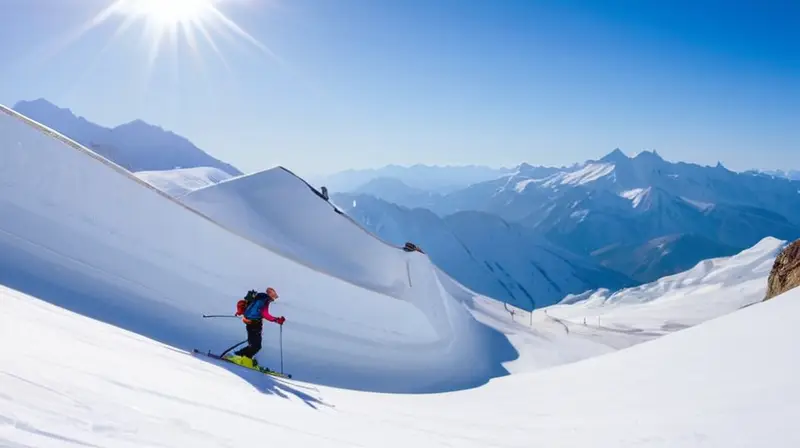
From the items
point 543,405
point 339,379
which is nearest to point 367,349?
point 339,379

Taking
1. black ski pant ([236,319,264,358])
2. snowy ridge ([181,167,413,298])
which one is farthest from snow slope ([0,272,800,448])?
snowy ridge ([181,167,413,298])

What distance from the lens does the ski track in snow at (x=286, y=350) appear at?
446 centimetres

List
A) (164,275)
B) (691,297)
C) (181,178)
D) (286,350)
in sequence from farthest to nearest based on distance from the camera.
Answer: (691,297) → (181,178) → (286,350) → (164,275)

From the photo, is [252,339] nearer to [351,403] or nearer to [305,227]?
→ [351,403]

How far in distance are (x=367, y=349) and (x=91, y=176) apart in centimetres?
1000

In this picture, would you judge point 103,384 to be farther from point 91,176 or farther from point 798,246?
point 798,246

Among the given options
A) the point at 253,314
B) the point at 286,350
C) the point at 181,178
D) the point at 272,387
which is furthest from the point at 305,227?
the point at 181,178

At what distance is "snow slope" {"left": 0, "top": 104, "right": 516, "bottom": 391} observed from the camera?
1038cm

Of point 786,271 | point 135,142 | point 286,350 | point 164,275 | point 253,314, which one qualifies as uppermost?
point 135,142

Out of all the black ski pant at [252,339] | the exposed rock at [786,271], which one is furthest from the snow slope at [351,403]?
the exposed rock at [786,271]

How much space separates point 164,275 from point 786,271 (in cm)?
2129

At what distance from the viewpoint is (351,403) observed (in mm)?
8422

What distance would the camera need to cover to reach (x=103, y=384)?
173 inches

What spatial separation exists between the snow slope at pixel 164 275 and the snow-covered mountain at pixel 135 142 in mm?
104529
